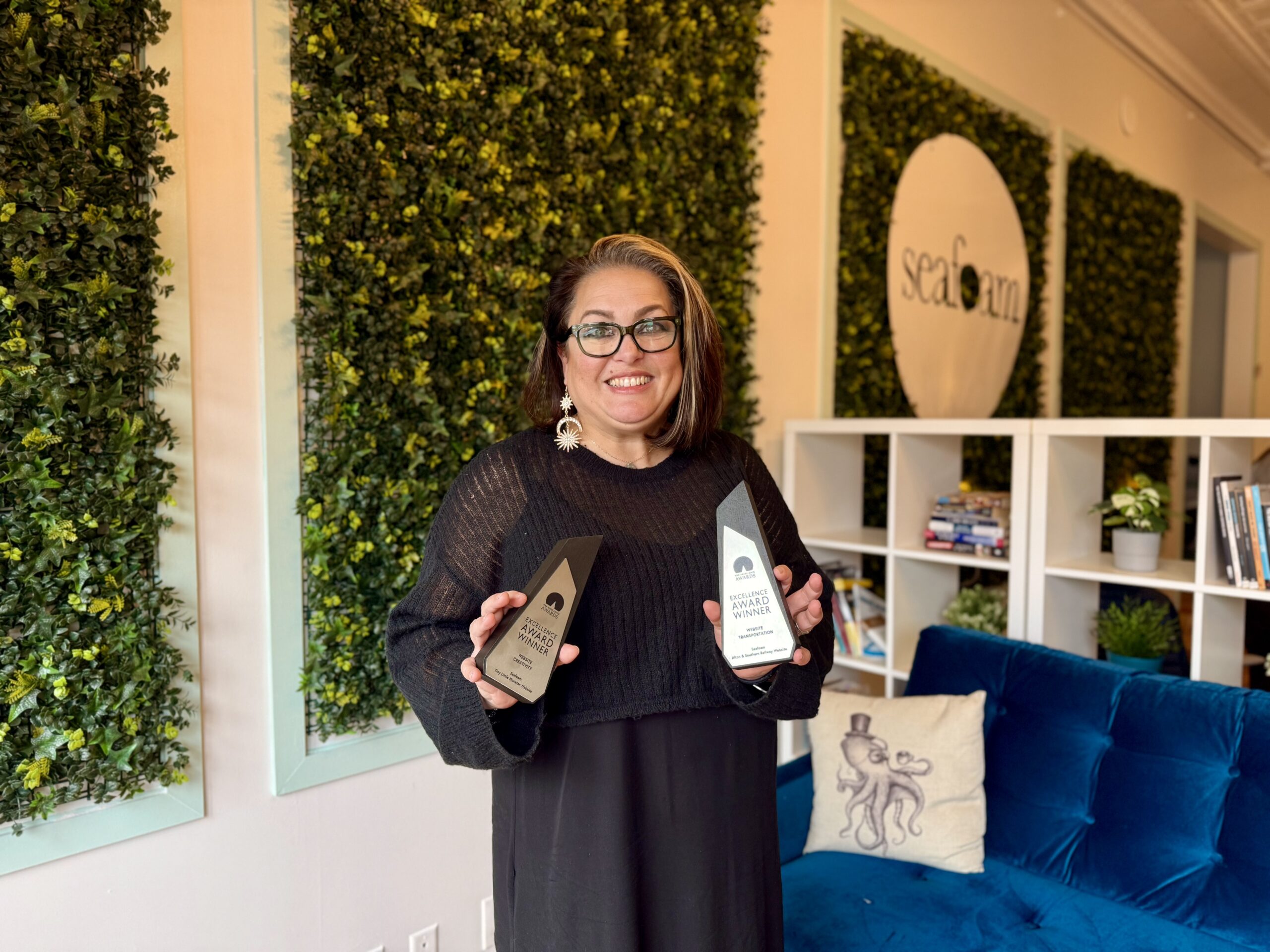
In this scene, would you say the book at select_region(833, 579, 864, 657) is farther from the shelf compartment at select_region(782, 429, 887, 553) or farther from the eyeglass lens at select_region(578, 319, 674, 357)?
the eyeglass lens at select_region(578, 319, 674, 357)

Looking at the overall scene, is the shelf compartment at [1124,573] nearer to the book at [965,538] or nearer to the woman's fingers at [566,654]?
the book at [965,538]

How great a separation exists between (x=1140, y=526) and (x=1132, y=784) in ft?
2.29

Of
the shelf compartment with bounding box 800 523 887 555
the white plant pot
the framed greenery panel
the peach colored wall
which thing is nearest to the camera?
the framed greenery panel

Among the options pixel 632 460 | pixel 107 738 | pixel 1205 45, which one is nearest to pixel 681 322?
pixel 632 460

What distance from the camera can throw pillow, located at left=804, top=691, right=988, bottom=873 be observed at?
6.41 feet

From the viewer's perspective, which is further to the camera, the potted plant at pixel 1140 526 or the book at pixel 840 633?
the book at pixel 840 633

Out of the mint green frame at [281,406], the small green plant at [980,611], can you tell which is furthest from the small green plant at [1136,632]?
the mint green frame at [281,406]

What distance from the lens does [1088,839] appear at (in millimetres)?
1866

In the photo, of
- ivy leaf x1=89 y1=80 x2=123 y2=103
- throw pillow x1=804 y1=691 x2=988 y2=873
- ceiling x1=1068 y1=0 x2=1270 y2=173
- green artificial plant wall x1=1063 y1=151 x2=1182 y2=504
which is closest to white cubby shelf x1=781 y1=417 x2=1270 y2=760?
throw pillow x1=804 y1=691 x2=988 y2=873

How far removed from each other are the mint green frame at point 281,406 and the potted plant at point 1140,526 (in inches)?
75.6

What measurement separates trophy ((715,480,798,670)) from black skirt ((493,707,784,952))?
0.20 m

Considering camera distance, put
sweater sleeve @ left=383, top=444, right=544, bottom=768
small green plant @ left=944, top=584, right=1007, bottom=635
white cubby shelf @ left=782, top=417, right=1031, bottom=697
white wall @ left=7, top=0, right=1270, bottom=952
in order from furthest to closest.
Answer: small green plant @ left=944, top=584, right=1007, bottom=635, white cubby shelf @ left=782, top=417, right=1031, bottom=697, white wall @ left=7, top=0, right=1270, bottom=952, sweater sleeve @ left=383, top=444, right=544, bottom=768

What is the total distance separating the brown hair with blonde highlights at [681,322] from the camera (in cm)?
139

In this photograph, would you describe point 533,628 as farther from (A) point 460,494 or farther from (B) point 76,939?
(B) point 76,939
